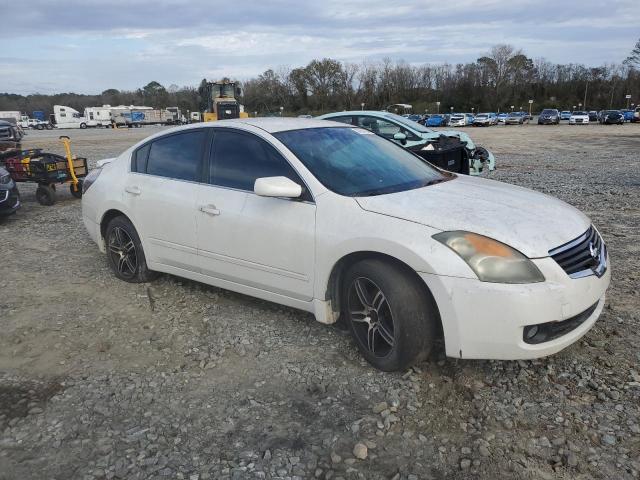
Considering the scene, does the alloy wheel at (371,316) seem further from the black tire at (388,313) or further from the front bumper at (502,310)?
the front bumper at (502,310)

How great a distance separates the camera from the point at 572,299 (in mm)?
3049

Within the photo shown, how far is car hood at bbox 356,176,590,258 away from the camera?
122 inches

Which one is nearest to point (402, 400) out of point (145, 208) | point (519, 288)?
point (519, 288)

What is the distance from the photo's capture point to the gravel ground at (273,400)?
2.64 metres

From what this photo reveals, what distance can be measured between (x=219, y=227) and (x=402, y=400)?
76.0 inches

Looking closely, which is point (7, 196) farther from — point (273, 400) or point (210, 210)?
point (273, 400)

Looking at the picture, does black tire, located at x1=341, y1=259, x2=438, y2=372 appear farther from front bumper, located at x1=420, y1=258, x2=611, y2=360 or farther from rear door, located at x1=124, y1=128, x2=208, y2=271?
rear door, located at x1=124, y1=128, x2=208, y2=271

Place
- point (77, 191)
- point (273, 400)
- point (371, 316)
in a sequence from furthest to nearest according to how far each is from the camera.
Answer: point (77, 191)
point (371, 316)
point (273, 400)

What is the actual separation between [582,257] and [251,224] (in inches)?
87.3

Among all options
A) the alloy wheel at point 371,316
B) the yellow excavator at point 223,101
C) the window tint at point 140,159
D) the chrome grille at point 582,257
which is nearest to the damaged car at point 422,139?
the window tint at point 140,159

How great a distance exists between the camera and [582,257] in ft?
10.6

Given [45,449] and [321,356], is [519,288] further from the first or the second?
[45,449]

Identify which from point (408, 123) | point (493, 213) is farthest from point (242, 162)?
point (408, 123)

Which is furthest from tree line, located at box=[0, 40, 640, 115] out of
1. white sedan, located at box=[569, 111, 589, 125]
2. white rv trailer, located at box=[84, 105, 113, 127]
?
white sedan, located at box=[569, 111, 589, 125]
